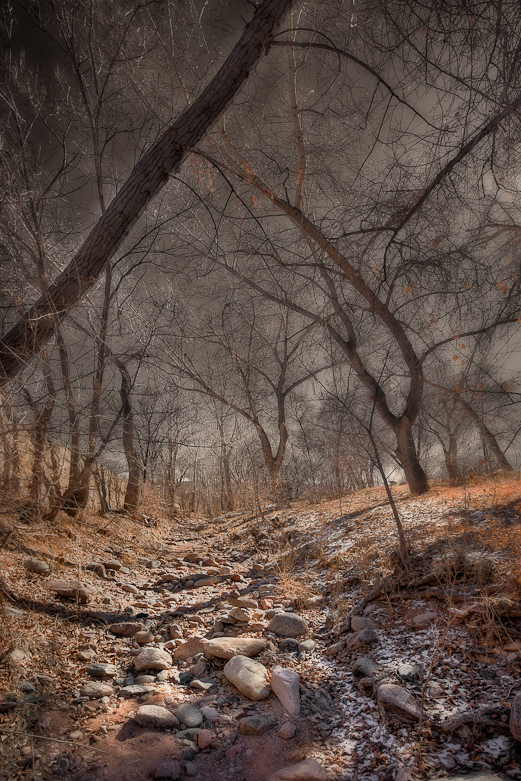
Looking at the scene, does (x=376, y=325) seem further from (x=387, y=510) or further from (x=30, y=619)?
(x=30, y=619)

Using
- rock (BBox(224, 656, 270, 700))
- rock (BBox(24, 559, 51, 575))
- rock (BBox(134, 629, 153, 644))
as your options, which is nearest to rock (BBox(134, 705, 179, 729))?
rock (BBox(224, 656, 270, 700))

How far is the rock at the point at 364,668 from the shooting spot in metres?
2.37

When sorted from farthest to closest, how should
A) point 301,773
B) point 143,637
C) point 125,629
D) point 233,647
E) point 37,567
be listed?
point 37,567
point 125,629
point 143,637
point 233,647
point 301,773

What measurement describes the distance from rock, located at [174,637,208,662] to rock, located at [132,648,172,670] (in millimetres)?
142

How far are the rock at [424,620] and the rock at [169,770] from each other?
5.84ft

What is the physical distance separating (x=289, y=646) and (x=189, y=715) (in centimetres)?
98

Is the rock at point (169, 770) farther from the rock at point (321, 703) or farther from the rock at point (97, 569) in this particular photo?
the rock at point (97, 569)

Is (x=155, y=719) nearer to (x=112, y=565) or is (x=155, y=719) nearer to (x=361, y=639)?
(x=361, y=639)

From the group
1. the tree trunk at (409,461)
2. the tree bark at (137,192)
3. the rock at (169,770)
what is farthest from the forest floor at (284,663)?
the tree trunk at (409,461)

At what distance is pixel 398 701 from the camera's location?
2.04 meters

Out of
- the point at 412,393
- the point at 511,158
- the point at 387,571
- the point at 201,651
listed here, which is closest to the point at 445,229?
the point at 511,158

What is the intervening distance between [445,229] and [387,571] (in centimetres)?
418

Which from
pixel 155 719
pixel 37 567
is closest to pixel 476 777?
pixel 155 719

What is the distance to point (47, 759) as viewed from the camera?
175 centimetres
